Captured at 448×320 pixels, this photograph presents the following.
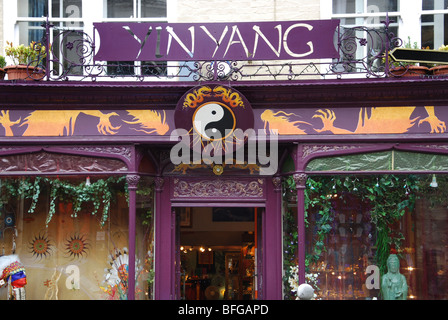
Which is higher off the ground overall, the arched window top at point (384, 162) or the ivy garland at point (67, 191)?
the arched window top at point (384, 162)

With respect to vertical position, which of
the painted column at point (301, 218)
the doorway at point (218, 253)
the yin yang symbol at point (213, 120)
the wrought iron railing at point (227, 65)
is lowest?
the doorway at point (218, 253)

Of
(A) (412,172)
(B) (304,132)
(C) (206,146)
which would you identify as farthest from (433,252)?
(C) (206,146)

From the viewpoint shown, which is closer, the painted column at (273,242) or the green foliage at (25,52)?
the green foliage at (25,52)

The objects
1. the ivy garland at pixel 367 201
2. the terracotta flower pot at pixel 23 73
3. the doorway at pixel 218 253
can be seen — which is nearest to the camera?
the terracotta flower pot at pixel 23 73

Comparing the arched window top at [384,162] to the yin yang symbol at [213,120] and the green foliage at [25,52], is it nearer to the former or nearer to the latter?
the yin yang symbol at [213,120]

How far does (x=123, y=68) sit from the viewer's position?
366 inches

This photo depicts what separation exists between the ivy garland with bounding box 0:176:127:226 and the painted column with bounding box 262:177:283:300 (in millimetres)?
2423

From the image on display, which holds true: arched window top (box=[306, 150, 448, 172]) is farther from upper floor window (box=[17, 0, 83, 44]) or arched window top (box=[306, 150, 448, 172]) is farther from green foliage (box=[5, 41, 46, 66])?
upper floor window (box=[17, 0, 83, 44])

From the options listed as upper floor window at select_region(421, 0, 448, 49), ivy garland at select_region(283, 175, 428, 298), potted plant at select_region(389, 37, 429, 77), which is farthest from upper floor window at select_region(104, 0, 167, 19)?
upper floor window at select_region(421, 0, 448, 49)

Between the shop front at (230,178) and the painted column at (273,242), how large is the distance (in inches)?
1.0

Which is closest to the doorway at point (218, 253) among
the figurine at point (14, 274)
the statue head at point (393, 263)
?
the statue head at point (393, 263)

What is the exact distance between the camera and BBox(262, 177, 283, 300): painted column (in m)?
9.05

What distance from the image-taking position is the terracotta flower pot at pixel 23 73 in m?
8.48

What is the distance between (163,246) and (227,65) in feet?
10.4
